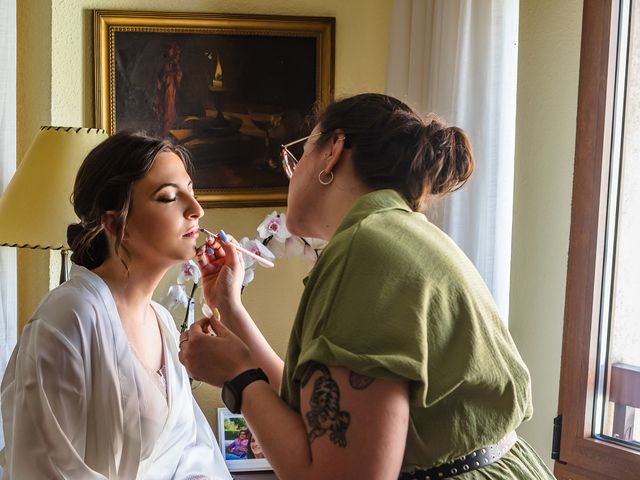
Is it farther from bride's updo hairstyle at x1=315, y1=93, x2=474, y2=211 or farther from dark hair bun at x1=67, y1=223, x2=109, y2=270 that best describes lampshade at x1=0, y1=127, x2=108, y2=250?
bride's updo hairstyle at x1=315, y1=93, x2=474, y2=211

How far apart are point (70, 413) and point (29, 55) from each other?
1272 millimetres

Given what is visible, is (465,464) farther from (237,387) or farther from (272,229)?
(272,229)

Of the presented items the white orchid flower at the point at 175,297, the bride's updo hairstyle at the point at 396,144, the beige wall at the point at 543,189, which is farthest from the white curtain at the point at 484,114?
the bride's updo hairstyle at the point at 396,144

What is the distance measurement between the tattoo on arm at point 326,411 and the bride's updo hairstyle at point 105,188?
91 cm

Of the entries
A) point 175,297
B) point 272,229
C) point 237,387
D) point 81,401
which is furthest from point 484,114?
point 237,387

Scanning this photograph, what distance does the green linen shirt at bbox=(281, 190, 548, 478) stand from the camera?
958 millimetres

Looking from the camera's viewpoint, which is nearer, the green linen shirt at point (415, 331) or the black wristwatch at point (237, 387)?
the green linen shirt at point (415, 331)

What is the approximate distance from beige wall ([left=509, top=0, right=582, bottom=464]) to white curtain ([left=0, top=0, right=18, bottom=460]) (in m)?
1.38

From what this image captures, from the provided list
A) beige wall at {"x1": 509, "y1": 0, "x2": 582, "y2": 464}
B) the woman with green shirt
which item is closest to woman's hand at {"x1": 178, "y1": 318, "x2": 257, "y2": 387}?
the woman with green shirt

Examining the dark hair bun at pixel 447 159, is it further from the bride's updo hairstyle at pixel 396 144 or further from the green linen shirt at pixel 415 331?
the green linen shirt at pixel 415 331

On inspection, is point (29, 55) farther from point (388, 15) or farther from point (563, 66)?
point (563, 66)

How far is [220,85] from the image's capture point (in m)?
2.59

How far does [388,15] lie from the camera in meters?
2.76

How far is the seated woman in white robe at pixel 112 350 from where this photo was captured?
5.29ft
